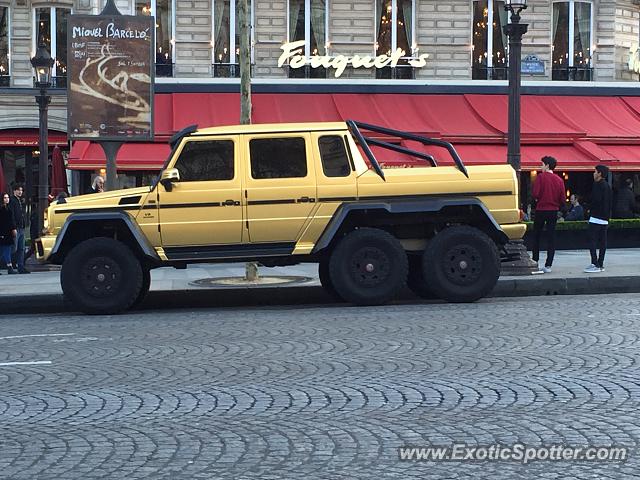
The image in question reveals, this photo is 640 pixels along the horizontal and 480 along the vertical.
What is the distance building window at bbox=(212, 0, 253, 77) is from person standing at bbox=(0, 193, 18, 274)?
988cm

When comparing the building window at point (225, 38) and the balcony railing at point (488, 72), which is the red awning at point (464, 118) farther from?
the building window at point (225, 38)

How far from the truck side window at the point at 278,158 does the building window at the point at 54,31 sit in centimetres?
1611

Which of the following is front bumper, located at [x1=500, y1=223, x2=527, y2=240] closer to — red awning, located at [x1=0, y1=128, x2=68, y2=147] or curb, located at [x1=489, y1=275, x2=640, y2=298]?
curb, located at [x1=489, y1=275, x2=640, y2=298]

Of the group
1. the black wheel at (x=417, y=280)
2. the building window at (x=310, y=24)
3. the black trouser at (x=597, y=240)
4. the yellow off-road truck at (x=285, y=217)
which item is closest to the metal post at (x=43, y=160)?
the building window at (x=310, y=24)

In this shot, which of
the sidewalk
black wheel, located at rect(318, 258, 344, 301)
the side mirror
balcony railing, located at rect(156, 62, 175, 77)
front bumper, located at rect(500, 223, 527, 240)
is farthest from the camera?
balcony railing, located at rect(156, 62, 175, 77)

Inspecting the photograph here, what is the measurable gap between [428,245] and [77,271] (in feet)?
13.5

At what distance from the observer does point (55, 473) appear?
5.16m

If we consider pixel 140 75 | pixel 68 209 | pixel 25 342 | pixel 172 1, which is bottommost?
pixel 25 342

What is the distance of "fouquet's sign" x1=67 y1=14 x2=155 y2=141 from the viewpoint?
17250 mm

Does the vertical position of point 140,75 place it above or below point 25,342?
above

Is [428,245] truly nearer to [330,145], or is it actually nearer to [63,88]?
[330,145]

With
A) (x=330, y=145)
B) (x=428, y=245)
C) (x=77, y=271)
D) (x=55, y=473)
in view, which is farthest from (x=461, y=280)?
(x=55, y=473)

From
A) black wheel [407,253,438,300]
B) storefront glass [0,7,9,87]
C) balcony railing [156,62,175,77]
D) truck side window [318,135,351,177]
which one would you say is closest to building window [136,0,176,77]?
balcony railing [156,62,175,77]

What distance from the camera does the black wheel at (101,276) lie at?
1252 centimetres
